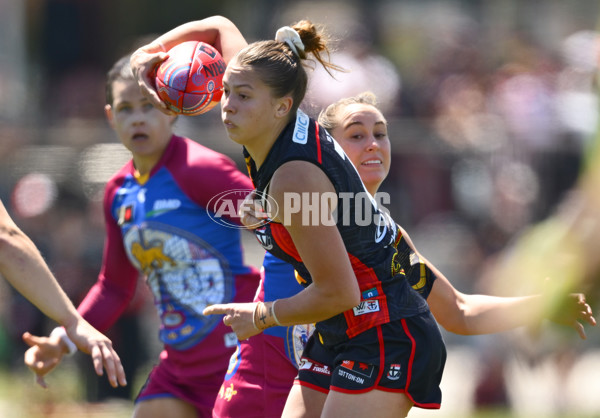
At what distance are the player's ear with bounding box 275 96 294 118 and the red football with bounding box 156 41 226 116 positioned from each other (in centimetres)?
67

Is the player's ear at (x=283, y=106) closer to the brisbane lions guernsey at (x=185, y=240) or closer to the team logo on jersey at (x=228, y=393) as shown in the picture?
the brisbane lions guernsey at (x=185, y=240)

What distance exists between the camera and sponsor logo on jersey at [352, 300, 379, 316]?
384 centimetres

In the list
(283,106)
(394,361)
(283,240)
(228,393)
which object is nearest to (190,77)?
(283,106)

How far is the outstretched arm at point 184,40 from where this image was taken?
4.38 m

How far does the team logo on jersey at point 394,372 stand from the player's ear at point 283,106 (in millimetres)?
1050

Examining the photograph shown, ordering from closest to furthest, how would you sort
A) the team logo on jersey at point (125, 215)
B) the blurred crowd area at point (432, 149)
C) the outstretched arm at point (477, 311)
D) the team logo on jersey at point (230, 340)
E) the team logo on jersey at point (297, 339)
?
the outstretched arm at point (477, 311)
the team logo on jersey at point (297, 339)
the team logo on jersey at point (230, 340)
the team logo on jersey at point (125, 215)
the blurred crowd area at point (432, 149)

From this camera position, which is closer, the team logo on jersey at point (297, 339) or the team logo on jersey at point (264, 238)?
the team logo on jersey at point (264, 238)

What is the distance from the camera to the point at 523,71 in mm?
10680

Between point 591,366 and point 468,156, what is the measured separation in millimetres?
2421

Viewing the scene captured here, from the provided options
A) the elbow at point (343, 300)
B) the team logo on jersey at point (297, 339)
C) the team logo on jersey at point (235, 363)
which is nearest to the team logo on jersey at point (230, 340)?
the team logo on jersey at point (235, 363)

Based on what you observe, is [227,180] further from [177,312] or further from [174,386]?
[174,386]

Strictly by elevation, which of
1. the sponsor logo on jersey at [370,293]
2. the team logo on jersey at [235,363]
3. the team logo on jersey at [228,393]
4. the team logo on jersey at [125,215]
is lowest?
the team logo on jersey at [228,393]

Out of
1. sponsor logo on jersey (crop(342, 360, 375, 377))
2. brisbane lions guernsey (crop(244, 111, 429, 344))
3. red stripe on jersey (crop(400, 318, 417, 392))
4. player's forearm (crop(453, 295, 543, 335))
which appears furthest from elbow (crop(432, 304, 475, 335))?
sponsor logo on jersey (crop(342, 360, 375, 377))

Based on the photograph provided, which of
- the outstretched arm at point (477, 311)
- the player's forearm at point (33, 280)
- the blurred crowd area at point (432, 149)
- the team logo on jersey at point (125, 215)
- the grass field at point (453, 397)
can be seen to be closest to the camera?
the player's forearm at point (33, 280)
